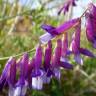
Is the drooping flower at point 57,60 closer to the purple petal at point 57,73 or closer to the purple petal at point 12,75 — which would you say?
the purple petal at point 57,73

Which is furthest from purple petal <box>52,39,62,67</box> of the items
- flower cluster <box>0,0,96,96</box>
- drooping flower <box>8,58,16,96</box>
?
drooping flower <box>8,58,16,96</box>

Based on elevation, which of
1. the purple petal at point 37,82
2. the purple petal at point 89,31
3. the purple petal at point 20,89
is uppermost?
the purple petal at point 89,31

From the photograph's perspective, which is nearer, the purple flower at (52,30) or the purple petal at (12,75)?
the purple flower at (52,30)

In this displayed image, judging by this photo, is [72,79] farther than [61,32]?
Yes

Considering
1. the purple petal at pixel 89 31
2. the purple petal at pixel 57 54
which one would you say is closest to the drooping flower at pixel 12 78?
the purple petal at pixel 57 54

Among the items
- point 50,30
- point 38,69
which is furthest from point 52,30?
point 38,69

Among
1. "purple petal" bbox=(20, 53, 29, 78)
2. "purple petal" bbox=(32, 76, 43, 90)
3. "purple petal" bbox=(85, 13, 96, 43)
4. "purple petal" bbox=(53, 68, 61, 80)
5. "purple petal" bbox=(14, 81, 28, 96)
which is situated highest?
"purple petal" bbox=(85, 13, 96, 43)

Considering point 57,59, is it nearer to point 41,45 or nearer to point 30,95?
point 41,45

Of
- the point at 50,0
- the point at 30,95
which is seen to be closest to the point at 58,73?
the point at 30,95

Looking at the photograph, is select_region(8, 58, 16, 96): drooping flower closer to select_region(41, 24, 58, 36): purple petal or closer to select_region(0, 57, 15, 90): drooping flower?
select_region(0, 57, 15, 90): drooping flower

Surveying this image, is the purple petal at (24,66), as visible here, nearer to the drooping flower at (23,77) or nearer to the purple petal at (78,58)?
the drooping flower at (23,77)

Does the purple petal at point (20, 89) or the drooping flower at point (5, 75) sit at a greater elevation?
the drooping flower at point (5, 75)
